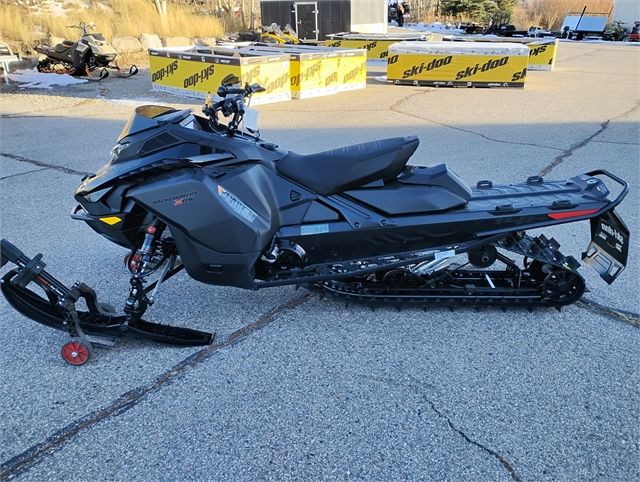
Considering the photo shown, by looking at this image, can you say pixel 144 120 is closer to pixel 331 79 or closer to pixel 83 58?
pixel 331 79

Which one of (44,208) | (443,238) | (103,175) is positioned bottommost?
(44,208)

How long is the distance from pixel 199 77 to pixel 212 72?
1.61ft

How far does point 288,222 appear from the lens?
313 centimetres

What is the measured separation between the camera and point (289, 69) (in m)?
10.5

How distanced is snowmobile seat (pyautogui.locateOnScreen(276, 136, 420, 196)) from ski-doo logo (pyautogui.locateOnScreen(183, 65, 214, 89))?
25.5ft

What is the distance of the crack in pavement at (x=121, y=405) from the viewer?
2.23 meters

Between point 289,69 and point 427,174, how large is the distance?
8043 mm

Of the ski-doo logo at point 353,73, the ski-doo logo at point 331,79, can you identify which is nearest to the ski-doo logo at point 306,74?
the ski-doo logo at point 331,79

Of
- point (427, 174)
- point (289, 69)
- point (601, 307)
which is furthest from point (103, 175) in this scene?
point (289, 69)

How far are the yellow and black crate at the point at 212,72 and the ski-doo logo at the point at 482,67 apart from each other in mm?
4304

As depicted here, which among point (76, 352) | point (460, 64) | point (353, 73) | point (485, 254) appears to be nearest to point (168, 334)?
point (76, 352)

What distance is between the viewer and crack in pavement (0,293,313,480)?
2.23 metres

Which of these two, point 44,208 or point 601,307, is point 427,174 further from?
point 44,208

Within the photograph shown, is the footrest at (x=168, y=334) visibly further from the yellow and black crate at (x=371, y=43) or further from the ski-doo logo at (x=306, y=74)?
the yellow and black crate at (x=371, y=43)
